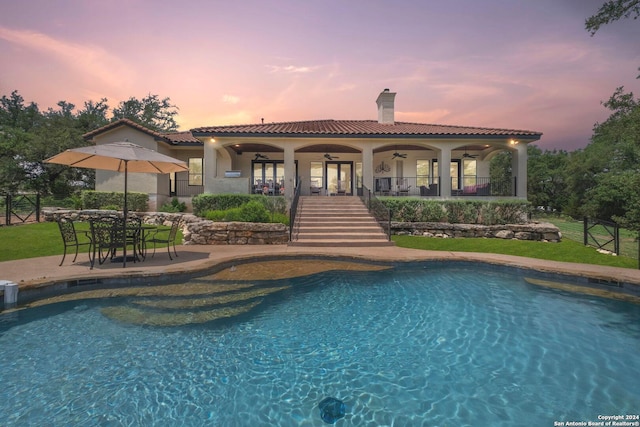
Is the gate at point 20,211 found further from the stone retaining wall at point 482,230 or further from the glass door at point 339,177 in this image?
the stone retaining wall at point 482,230

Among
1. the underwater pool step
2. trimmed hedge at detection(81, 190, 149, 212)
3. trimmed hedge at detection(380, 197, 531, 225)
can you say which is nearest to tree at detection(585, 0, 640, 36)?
trimmed hedge at detection(380, 197, 531, 225)

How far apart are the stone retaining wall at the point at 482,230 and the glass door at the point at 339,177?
6.71m

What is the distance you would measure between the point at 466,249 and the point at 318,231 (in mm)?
5483

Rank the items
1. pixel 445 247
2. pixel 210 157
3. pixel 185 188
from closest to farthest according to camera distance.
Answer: pixel 445 247, pixel 210 157, pixel 185 188

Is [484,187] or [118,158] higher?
[484,187]

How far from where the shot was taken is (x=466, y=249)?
10.4 m

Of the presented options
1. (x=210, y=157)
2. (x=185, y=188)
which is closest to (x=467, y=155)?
(x=210, y=157)

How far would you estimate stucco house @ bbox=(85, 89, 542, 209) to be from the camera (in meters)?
15.1

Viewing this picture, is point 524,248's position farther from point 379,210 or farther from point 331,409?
point 331,409

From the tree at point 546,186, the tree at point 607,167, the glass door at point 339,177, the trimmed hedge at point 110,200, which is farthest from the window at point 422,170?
the tree at point 546,186

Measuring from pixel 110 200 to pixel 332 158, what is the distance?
12.7 metres

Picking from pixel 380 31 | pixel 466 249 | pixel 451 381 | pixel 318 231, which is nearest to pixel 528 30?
pixel 380 31

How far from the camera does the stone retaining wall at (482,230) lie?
12211 mm

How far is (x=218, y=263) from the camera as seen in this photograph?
7.62 metres
